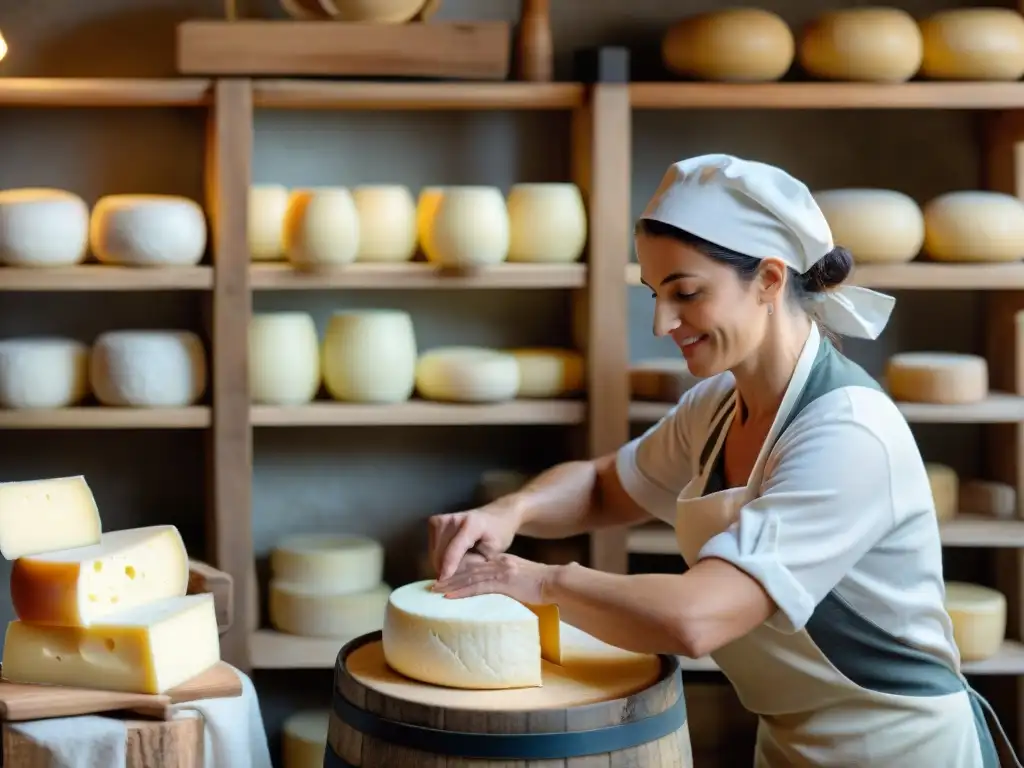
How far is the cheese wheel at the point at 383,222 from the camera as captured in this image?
3027 mm

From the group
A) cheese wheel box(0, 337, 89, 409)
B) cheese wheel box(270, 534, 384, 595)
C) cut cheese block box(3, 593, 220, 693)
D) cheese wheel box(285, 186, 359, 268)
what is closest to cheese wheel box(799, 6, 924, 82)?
cheese wheel box(285, 186, 359, 268)

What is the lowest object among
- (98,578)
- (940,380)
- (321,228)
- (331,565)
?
(331,565)

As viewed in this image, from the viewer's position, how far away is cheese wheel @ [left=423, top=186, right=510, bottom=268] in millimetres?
2953

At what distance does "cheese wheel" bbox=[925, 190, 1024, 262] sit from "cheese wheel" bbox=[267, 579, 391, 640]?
156 centimetres

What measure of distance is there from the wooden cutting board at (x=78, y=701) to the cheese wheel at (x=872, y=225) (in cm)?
184

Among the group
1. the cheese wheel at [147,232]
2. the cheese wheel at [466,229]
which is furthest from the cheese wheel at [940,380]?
the cheese wheel at [147,232]

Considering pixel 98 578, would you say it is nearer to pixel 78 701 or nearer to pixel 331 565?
pixel 78 701

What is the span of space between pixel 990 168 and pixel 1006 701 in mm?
1359

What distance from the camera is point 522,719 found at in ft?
5.39

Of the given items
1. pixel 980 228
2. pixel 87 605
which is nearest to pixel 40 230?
pixel 87 605

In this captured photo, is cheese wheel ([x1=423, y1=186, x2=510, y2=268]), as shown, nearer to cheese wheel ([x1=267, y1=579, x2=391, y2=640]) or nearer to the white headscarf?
cheese wheel ([x1=267, y1=579, x2=391, y2=640])

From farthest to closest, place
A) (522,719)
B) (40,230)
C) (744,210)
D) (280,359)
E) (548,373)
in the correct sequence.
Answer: (548,373), (280,359), (40,230), (744,210), (522,719)

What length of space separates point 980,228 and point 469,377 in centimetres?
123

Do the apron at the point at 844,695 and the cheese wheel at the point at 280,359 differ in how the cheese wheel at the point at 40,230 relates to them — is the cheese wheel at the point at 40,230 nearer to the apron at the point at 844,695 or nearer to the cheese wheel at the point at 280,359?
the cheese wheel at the point at 280,359
